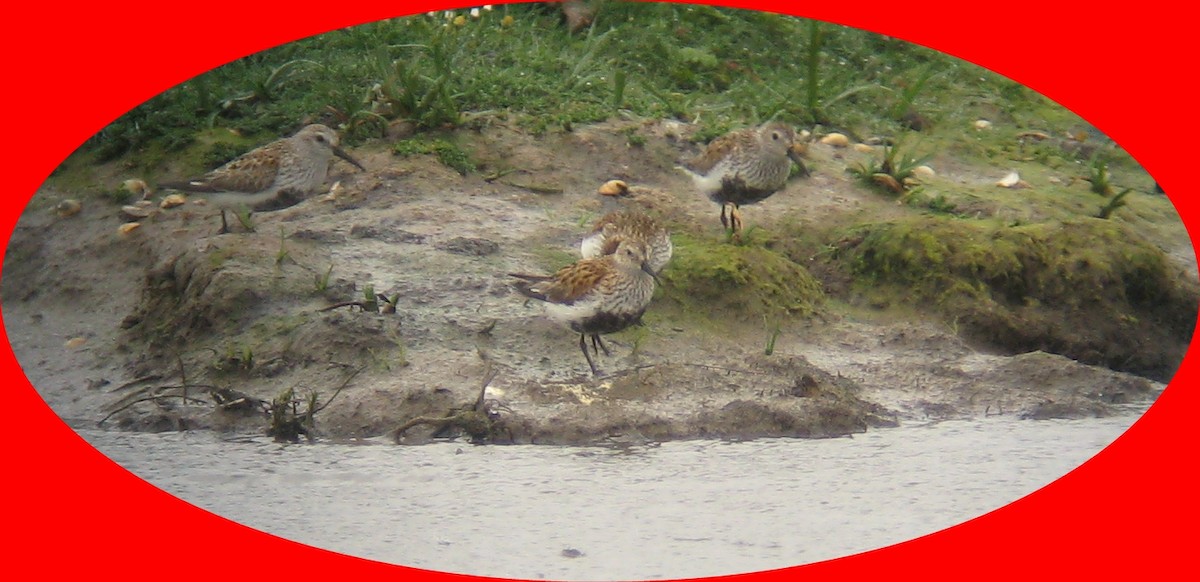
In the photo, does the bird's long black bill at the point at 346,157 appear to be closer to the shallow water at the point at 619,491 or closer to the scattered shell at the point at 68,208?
the scattered shell at the point at 68,208

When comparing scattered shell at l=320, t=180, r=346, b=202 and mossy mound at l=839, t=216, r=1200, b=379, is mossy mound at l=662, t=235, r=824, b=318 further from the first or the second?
scattered shell at l=320, t=180, r=346, b=202

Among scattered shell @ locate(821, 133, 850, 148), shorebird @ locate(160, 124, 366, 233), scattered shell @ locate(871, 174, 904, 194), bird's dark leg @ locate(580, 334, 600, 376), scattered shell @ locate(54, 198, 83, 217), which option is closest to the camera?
bird's dark leg @ locate(580, 334, 600, 376)

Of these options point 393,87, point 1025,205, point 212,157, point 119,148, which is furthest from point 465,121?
point 1025,205

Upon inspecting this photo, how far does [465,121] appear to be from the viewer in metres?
9.88

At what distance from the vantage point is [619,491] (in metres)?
7.39

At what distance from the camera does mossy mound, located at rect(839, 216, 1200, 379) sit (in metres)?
8.70

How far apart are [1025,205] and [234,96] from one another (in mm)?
4954

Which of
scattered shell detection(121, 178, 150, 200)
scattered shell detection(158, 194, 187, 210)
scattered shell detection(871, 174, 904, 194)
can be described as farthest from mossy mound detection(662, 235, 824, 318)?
scattered shell detection(121, 178, 150, 200)

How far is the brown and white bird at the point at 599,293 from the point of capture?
27.3 ft

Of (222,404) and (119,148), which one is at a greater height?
(119,148)

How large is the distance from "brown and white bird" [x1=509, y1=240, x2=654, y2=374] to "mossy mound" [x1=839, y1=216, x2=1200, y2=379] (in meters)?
1.30

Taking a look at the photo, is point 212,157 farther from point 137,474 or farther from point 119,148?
point 137,474

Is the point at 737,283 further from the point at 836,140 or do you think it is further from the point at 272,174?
the point at 272,174

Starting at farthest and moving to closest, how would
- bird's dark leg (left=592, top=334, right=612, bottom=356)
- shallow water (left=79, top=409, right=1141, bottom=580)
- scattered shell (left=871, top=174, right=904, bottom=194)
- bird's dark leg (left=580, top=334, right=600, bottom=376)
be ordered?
scattered shell (left=871, top=174, right=904, bottom=194) → bird's dark leg (left=592, top=334, right=612, bottom=356) → bird's dark leg (left=580, top=334, right=600, bottom=376) → shallow water (left=79, top=409, right=1141, bottom=580)
